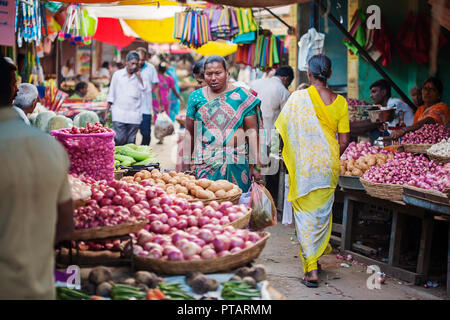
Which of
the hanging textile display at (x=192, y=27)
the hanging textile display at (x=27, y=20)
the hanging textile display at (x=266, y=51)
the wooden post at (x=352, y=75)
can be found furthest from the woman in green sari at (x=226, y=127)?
the hanging textile display at (x=266, y=51)

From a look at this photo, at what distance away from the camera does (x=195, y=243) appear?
3.10 metres

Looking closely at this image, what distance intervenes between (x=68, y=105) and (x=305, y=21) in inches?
233

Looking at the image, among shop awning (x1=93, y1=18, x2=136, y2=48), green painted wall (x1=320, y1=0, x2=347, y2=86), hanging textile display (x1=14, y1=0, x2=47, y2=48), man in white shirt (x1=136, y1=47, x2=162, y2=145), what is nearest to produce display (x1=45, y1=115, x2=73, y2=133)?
hanging textile display (x1=14, y1=0, x2=47, y2=48)

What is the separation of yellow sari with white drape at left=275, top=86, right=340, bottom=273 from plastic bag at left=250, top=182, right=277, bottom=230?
879 millimetres

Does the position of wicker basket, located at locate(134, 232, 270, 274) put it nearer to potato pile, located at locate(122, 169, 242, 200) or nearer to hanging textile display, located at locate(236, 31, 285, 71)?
potato pile, located at locate(122, 169, 242, 200)

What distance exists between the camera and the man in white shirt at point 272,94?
358 inches

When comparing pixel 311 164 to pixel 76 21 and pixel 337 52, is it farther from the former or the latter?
pixel 76 21

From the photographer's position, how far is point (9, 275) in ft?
7.51

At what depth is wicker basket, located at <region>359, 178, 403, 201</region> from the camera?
18.2ft

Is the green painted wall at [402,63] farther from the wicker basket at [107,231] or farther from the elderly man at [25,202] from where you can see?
the elderly man at [25,202]

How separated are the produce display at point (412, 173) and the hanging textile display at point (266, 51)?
19.4ft
